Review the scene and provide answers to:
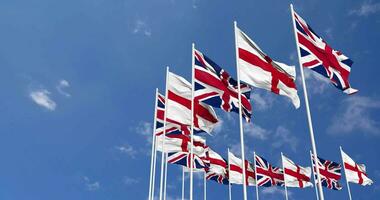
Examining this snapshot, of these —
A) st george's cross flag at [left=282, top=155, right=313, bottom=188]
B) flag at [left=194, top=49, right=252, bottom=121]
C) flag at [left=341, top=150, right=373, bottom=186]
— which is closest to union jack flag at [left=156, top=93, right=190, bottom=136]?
flag at [left=194, top=49, right=252, bottom=121]

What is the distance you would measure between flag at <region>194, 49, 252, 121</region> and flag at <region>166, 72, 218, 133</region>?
1.11 meters

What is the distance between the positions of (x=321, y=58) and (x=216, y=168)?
17.9 meters

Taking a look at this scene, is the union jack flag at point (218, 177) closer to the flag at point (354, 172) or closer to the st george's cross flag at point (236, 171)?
the st george's cross flag at point (236, 171)

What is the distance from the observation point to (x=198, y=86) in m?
19.2

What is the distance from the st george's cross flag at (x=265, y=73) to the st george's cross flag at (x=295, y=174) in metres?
18.7

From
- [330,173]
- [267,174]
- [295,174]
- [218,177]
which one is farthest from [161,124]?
[330,173]

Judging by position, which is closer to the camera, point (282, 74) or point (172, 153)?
point (282, 74)

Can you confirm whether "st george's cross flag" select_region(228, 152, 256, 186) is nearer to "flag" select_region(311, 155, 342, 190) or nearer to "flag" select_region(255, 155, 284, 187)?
"flag" select_region(255, 155, 284, 187)

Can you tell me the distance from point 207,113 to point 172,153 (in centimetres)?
815

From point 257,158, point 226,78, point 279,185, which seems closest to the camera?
point 226,78

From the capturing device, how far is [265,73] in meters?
16.5

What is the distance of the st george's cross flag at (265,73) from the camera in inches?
643

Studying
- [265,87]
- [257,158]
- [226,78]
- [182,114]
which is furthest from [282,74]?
[257,158]

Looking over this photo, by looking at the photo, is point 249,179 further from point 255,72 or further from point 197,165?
point 255,72
